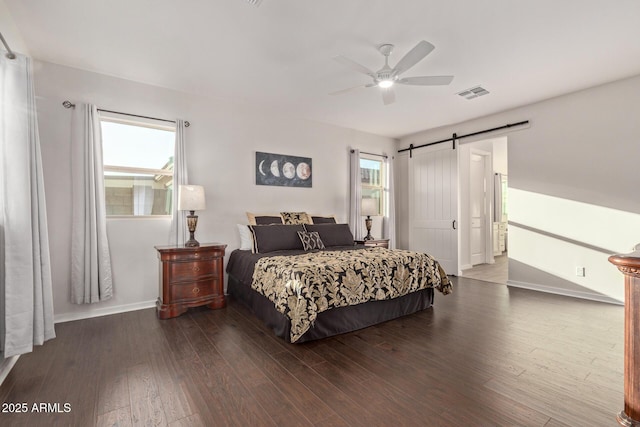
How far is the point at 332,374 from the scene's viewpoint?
2.02m

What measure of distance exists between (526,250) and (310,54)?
13.7 ft

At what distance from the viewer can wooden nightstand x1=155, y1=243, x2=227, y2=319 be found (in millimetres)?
3150

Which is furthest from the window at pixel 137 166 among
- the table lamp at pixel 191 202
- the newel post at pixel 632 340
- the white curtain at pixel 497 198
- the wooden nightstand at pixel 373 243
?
the white curtain at pixel 497 198

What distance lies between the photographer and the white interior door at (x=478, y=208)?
21.2ft

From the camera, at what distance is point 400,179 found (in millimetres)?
6340

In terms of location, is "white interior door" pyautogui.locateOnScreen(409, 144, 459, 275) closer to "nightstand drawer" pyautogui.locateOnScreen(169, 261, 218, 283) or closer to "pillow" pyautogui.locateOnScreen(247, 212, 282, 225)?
"pillow" pyautogui.locateOnScreen(247, 212, 282, 225)

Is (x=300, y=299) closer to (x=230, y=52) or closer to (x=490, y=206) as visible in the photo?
(x=230, y=52)

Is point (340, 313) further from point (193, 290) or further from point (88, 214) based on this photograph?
point (88, 214)

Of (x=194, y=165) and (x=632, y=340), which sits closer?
(x=632, y=340)

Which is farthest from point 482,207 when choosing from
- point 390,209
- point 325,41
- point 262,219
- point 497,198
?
point 325,41

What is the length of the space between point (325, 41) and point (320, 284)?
225cm

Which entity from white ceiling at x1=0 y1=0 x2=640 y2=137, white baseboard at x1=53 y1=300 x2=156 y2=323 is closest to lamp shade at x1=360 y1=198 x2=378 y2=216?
white ceiling at x1=0 y1=0 x2=640 y2=137

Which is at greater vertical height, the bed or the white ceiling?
the white ceiling

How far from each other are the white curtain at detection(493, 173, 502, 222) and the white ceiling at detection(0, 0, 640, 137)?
3.99 meters
